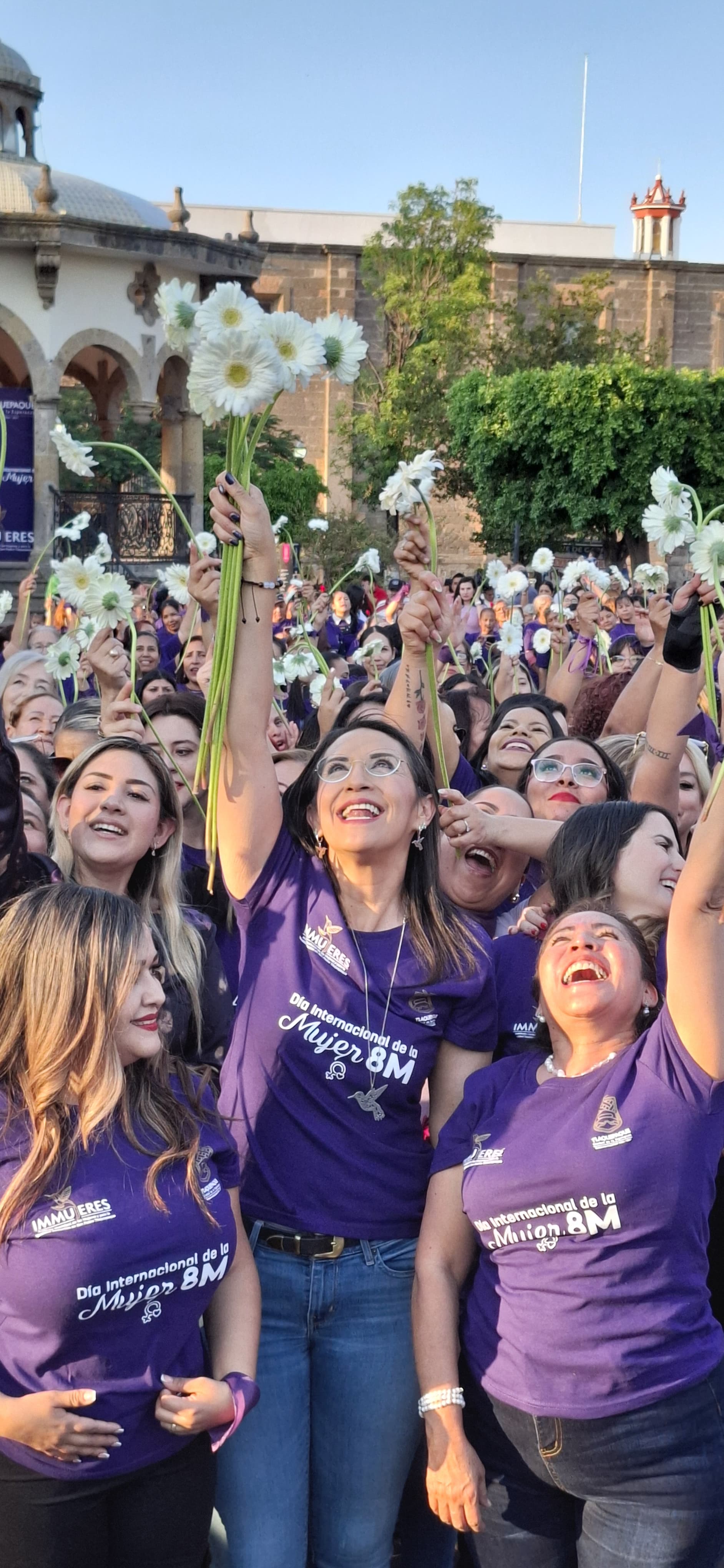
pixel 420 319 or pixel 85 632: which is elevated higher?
pixel 420 319

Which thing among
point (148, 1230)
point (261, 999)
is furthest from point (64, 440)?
point (148, 1230)

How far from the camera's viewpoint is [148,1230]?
240cm

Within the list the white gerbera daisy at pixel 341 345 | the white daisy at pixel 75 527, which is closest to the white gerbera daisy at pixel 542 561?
the white daisy at pixel 75 527

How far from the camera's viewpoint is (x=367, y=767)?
9.86ft

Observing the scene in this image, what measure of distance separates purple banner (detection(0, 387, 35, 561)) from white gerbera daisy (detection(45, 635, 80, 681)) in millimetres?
11859

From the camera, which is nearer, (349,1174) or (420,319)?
(349,1174)

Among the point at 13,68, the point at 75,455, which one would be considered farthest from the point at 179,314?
the point at 13,68

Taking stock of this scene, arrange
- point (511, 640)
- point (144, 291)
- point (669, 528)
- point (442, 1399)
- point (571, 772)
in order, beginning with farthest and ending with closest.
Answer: point (144, 291), point (511, 640), point (571, 772), point (669, 528), point (442, 1399)

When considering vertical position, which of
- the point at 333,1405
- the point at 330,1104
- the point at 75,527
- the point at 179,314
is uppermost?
the point at 179,314

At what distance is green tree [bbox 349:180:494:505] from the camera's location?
35.3 meters

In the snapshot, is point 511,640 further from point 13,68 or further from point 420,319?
point 420,319

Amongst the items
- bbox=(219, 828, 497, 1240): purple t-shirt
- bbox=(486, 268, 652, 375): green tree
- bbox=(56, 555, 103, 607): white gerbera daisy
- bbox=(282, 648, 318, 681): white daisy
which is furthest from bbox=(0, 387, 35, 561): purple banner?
bbox=(486, 268, 652, 375): green tree

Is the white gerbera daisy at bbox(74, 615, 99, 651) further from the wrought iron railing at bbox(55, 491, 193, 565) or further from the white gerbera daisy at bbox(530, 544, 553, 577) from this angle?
the wrought iron railing at bbox(55, 491, 193, 565)

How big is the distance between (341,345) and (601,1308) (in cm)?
175
